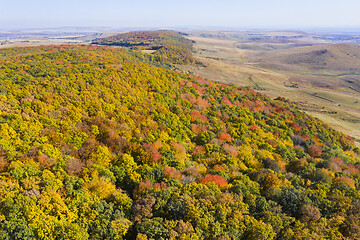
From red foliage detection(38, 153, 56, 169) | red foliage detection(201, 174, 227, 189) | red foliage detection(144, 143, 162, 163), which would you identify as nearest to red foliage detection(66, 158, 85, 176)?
red foliage detection(38, 153, 56, 169)

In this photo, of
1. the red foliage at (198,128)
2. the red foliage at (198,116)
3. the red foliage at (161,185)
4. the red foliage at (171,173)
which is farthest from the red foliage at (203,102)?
the red foliage at (161,185)

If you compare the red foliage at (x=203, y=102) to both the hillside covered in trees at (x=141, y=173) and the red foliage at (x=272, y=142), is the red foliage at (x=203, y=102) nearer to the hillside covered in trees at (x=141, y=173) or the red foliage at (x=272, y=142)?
the hillside covered in trees at (x=141, y=173)

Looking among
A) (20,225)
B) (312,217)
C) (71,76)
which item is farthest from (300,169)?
(71,76)

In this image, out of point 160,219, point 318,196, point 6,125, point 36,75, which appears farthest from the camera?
point 36,75

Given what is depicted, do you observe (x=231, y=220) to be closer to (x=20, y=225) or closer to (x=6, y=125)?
(x=20, y=225)

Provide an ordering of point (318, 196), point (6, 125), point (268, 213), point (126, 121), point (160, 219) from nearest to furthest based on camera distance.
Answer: point (160, 219)
point (268, 213)
point (6, 125)
point (318, 196)
point (126, 121)

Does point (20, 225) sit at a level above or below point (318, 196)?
above

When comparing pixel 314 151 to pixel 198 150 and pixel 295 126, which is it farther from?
pixel 198 150
